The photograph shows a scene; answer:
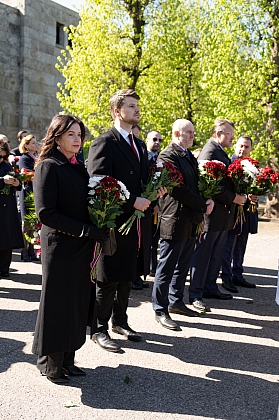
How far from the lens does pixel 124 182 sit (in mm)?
5605

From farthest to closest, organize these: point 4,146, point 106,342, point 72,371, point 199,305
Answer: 1. point 4,146
2. point 199,305
3. point 106,342
4. point 72,371

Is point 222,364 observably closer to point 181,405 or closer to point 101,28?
point 181,405

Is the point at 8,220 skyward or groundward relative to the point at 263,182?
groundward

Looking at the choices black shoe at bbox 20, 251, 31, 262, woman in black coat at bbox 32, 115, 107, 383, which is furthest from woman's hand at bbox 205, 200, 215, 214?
black shoe at bbox 20, 251, 31, 262

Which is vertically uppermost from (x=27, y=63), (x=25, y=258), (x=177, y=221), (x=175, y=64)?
(x=175, y=64)

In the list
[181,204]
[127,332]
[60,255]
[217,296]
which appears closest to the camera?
[60,255]

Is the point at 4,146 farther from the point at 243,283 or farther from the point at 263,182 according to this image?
the point at 243,283

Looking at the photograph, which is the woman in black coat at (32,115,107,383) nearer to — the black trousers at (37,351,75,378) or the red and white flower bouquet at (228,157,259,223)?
the black trousers at (37,351,75,378)

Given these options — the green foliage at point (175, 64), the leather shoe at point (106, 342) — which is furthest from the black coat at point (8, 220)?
the green foliage at point (175, 64)

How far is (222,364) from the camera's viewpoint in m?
5.32

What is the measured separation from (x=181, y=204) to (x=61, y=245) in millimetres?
2480

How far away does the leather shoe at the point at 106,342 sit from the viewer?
213 inches

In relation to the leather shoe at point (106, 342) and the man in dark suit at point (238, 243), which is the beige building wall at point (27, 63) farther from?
the leather shoe at point (106, 342)

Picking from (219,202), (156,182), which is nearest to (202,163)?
(219,202)
